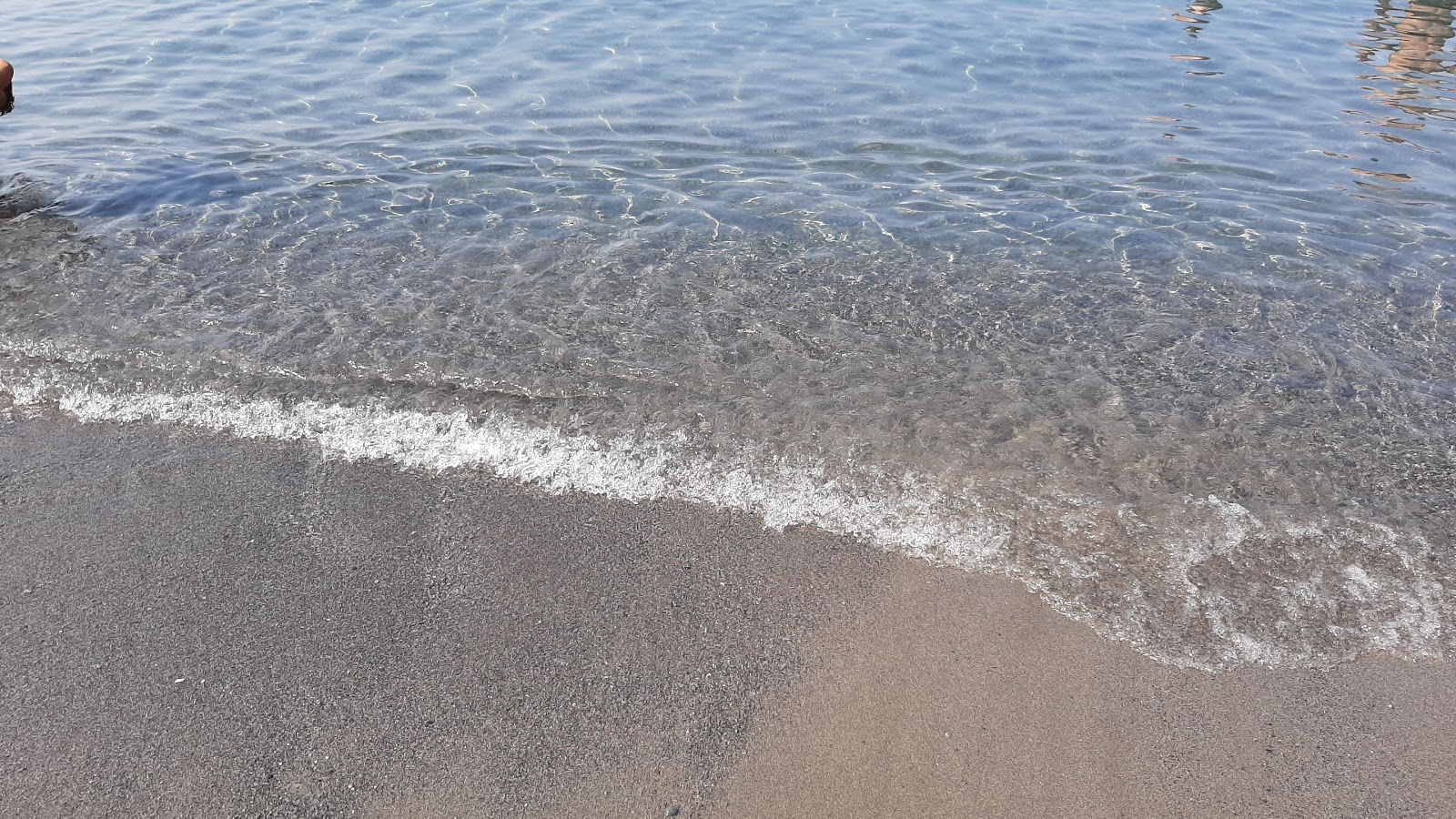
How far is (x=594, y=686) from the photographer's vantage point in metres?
3.77

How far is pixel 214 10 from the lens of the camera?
1593cm

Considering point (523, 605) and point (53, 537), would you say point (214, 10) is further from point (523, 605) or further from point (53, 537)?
point (523, 605)

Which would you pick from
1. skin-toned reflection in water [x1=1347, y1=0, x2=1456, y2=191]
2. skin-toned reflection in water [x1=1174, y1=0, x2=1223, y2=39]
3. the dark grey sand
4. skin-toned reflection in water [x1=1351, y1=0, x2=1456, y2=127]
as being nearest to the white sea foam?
the dark grey sand

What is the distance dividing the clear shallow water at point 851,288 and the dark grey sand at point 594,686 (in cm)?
34

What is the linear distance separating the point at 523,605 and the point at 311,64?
37.0 ft

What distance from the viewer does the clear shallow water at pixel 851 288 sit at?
4.81 meters

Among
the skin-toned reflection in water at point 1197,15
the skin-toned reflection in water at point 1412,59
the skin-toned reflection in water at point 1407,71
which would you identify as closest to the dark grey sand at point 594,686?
the skin-toned reflection in water at point 1407,71

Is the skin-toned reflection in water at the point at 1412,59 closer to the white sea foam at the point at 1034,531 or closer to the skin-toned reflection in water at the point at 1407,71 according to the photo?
the skin-toned reflection in water at the point at 1407,71

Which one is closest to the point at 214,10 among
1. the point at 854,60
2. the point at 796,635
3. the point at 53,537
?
the point at 854,60

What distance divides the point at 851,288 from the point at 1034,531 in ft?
9.76

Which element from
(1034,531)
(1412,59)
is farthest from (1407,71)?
(1034,531)

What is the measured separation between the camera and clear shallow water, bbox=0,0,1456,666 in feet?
15.8

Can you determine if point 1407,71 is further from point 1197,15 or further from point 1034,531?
point 1034,531

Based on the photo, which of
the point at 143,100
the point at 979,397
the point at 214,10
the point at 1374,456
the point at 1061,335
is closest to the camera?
the point at 1374,456
